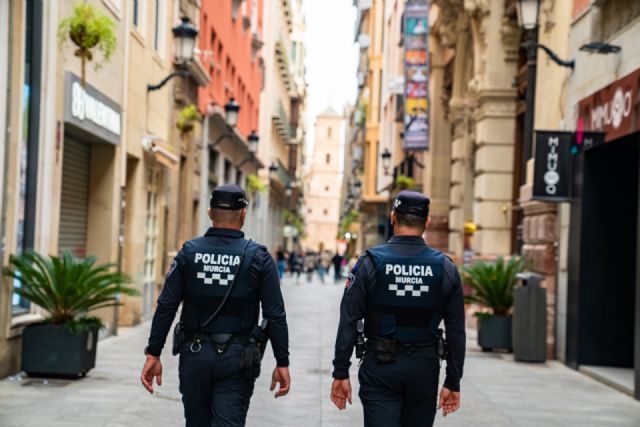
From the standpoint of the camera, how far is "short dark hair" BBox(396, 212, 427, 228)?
6.21 m

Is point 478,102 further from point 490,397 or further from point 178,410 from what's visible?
point 178,410

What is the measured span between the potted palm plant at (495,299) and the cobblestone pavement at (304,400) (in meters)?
1.32

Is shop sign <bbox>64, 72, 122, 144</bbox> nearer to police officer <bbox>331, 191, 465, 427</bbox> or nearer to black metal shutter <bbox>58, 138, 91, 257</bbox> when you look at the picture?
black metal shutter <bbox>58, 138, 91, 257</bbox>

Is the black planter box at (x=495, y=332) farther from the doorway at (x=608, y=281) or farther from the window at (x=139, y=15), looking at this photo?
the window at (x=139, y=15)

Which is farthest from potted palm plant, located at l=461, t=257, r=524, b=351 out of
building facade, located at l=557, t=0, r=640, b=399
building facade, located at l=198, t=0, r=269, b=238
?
building facade, located at l=198, t=0, r=269, b=238

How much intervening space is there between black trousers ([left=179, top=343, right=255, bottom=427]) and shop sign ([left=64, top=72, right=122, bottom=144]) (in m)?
8.74

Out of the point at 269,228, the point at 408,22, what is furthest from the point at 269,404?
the point at 269,228

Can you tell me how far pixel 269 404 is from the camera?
436 inches

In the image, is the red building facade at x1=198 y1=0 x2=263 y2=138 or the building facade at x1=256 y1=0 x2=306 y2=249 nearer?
the red building facade at x1=198 y1=0 x2=263 y2=138

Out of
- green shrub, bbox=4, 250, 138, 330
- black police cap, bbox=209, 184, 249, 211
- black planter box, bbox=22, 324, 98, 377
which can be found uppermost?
black police cap, bbox=209, 184, 249, 211

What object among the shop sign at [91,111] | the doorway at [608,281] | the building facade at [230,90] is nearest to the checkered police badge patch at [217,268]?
the shop sign at [91,111]

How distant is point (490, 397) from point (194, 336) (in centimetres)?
667

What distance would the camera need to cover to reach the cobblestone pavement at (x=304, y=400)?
9.98m

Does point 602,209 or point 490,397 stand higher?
point 602,209
